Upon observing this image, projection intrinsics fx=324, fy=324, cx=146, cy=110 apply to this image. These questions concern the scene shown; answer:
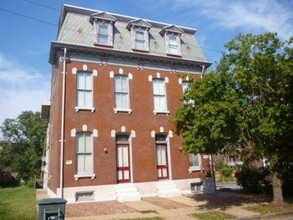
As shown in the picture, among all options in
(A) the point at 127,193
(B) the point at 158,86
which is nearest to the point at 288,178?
(A) the point at 127,193

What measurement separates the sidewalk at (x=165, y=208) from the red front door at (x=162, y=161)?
2083 millimetres

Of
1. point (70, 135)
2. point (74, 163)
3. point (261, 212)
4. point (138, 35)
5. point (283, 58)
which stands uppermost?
point (138, 35)

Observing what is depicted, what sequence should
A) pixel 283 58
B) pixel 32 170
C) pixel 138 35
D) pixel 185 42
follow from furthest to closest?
pixel 32 170
pixel 185 42
pixel 138 35
pixel 283 58

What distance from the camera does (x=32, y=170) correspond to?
161ft

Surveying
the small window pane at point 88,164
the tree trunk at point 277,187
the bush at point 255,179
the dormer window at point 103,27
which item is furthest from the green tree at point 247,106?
the dormer window at point 103,27

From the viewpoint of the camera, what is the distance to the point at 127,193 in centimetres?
1870

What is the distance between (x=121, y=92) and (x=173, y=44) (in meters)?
5.65

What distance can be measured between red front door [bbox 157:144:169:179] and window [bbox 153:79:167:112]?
2.52 m

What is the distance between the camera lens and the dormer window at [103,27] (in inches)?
809

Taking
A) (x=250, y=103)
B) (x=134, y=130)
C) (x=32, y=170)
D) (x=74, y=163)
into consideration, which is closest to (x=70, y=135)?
(x=74, y=163)

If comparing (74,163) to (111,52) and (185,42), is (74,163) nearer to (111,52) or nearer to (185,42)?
(111,52)

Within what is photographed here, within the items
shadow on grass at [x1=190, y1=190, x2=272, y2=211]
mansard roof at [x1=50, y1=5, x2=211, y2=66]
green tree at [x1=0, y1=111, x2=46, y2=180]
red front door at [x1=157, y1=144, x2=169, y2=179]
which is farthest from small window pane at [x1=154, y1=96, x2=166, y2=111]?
green tree at [x1=0, y1=111, x2=46, y2=180]

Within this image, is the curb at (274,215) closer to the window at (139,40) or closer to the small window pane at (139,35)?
the window at (139,40)

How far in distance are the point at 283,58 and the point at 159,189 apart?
1038cm
